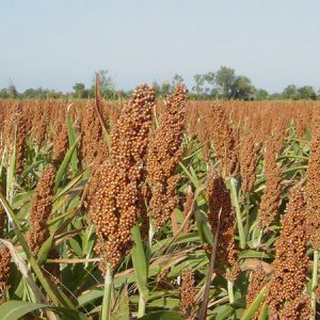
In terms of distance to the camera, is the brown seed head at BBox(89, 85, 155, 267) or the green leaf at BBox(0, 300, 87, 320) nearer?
the brown seed head at BBox(89, 85, 155, 267)

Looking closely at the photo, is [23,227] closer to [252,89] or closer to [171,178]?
[171,178]

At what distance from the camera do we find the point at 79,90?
11906 millimetres

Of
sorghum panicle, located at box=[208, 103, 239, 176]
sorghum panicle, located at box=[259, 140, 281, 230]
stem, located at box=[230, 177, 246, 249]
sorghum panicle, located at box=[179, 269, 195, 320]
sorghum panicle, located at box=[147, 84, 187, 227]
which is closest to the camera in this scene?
sorghum panicle, located at box=[179, 269, 195, 320]

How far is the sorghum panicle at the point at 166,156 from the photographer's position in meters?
1.76

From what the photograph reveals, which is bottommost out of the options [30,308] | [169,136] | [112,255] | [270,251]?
[270,251]

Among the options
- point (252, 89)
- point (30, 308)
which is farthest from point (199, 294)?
point (252, 89)

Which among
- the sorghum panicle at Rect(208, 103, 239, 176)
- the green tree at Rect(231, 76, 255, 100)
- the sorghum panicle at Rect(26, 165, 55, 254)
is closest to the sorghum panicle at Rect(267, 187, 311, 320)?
the sorghum panicle at Rect(26, 165, 55, 254)

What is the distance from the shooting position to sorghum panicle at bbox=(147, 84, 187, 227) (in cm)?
176

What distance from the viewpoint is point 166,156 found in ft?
5.79

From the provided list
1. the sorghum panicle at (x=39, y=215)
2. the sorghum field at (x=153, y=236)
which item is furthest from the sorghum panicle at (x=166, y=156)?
the sorghum panicle at (x=39, y=215)

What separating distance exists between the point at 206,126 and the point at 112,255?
528 cm

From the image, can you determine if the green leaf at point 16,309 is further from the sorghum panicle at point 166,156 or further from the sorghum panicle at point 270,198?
the sorghum panicle at point 270,198

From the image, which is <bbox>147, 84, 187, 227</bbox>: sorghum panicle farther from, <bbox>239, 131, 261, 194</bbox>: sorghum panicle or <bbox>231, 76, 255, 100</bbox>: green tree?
<bbox>231, 76, 255, 100</bbox>: green tree

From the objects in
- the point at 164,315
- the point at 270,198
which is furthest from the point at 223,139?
the point at 164,315
